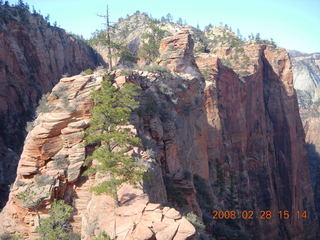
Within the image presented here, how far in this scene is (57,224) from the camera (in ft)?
42.4

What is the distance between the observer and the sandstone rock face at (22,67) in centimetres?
4075

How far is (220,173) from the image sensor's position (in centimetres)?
3425

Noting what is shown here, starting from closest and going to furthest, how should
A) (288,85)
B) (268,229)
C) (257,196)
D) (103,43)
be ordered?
(103,43) < (268,229) < (257,196) < (288,85)

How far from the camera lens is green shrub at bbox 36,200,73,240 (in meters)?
12.3

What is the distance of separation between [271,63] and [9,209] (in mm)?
47723

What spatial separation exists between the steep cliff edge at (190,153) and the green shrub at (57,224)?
0.52 m

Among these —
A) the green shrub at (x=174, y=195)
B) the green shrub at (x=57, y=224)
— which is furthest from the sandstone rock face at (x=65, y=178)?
the green shrub at (x=174, y=195)

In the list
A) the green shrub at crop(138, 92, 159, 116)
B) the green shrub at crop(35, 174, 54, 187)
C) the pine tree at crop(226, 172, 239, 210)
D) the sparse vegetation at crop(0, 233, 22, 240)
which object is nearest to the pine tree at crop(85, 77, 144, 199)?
the green shrub at crop(35, 174, 54, 187)

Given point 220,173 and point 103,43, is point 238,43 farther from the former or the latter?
point 103,43

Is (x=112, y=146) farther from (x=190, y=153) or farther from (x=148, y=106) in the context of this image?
(x=190, y=153)

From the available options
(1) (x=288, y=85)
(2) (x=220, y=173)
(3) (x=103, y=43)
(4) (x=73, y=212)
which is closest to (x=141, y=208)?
(4) (x=73, y=212)
